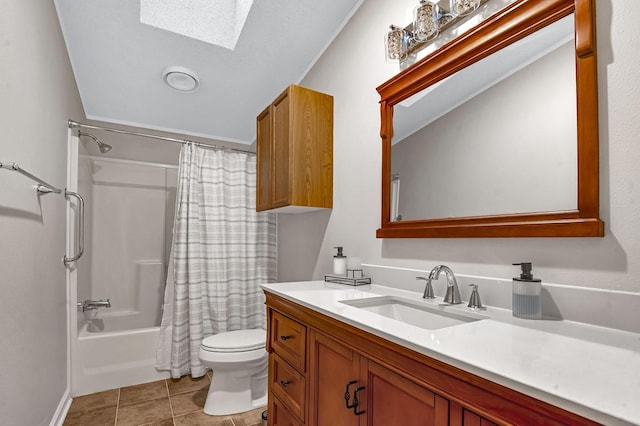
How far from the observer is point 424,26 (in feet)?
4.47

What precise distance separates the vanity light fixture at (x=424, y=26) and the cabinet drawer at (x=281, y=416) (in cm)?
170

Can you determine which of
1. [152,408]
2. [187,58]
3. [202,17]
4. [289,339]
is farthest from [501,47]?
[152,408]

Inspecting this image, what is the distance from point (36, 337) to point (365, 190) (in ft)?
5.90

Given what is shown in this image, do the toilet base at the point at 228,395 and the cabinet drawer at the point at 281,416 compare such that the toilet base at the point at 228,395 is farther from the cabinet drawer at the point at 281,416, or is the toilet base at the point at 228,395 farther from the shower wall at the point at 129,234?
the shower wall at the point at 129,234

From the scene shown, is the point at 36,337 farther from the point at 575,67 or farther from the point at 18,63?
the point at 575,67

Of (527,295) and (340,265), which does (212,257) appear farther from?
(527,295)

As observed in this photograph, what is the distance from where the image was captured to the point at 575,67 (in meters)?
0.94

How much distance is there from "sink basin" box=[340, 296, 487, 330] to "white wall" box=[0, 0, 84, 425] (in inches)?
51.6

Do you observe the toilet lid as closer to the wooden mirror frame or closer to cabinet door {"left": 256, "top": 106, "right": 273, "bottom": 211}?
cabinet door {"left": 256, "top": 106, "right": 273, "bottom": 211}

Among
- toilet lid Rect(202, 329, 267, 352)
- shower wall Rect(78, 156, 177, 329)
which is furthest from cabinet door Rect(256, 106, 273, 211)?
shower wall Rect(78, 156, 177, 329)

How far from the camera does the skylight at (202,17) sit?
6.22 ft

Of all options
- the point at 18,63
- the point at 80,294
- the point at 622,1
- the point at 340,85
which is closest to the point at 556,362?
the point at 622,1

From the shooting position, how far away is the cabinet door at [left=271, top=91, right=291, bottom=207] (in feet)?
6.63

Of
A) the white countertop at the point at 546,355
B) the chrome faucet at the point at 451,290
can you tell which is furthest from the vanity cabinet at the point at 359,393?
the chrome faucet at the point at 451,290
